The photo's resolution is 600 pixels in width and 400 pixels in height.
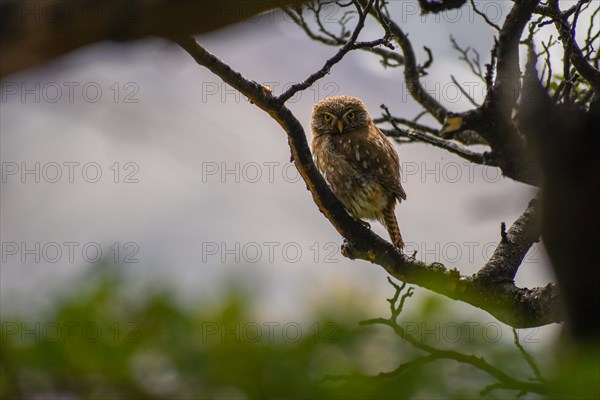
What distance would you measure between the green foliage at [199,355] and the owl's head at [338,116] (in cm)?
665

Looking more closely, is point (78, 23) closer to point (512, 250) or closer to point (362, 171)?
point (512, 250)

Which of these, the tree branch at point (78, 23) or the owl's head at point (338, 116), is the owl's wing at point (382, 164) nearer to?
the owl's head at point (338, 116)

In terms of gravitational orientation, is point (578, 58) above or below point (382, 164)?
below

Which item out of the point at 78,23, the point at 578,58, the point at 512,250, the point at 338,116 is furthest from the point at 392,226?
the point at 78,23

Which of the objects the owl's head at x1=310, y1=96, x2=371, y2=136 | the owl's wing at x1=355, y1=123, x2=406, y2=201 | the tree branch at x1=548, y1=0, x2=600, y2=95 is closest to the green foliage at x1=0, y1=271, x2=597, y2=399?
the tree branch at x1=548, y1=0, x2=600, y2=95

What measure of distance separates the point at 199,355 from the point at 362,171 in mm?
5876

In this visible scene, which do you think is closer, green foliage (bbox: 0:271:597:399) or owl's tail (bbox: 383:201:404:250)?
green foliage (bbox: 0:271:597:399)

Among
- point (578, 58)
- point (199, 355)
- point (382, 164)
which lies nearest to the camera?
point (199, 355)

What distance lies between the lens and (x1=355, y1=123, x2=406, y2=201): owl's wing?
23.2 feet

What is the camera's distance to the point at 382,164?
7219 mm

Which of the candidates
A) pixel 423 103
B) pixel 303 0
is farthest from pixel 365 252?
pixel 303 0

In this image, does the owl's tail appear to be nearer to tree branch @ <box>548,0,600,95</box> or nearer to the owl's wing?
the owl's wing

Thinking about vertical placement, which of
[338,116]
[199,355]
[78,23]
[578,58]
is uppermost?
[338,116]

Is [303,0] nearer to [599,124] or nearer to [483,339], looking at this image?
[483,339]
